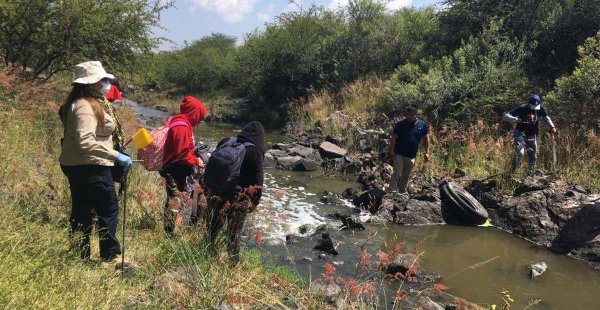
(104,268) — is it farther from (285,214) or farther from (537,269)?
(537,269)

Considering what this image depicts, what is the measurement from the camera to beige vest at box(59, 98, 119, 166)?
168 inches

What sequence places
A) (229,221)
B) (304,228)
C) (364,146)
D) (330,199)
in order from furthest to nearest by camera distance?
(364,146) < (330,199) < (304,228) < (229,221)

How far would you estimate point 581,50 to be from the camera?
43.3 ft

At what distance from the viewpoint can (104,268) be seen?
4.42m

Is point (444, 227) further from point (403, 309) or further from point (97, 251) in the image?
point (97, 251)

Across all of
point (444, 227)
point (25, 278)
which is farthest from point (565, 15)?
point (25, 278)

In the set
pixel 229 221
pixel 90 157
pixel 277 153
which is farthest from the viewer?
pixel 277 153

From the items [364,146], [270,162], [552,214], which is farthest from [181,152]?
[364,146]

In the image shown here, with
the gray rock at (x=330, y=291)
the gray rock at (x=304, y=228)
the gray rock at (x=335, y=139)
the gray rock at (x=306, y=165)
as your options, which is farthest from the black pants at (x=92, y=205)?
the gray rock at (x=335, y=139)

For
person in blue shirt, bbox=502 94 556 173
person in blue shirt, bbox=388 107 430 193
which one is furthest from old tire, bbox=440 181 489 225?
person in blue shirt, bbox=502 94 556 173

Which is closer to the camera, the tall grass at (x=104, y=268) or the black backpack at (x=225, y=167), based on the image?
the tall grass at (x=104, y=268)

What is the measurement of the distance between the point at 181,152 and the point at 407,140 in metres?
5.88

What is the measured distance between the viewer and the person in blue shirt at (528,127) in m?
10.5

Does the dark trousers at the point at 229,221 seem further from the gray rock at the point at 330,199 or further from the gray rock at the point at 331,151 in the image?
the gray rock at the point at 331,151
